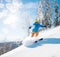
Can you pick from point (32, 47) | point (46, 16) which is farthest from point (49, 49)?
point (46, 16)

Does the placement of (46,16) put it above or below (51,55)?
below

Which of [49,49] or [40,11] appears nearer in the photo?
[49,49]

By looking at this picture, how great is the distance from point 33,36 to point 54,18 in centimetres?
3552

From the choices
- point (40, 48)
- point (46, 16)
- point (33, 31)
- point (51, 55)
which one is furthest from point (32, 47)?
point (46, 16)

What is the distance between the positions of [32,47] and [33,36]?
3530 mm

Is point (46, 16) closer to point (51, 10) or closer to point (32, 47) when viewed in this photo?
point (51, 10)

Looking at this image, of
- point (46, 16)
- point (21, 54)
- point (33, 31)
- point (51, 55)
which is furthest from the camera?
point (46, 16)

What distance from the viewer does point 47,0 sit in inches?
1970

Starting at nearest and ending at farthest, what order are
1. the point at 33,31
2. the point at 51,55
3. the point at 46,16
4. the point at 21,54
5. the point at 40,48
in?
the point at 51,55 → the point at 21,54 → the point at 40,48 → the point at 33,31 → the point at 46,16

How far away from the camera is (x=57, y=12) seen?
4916cm

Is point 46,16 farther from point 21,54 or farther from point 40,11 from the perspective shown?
point 21,54

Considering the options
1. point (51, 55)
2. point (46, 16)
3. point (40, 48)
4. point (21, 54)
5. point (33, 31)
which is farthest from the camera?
point (46, 16)

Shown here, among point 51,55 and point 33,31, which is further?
point 33,31

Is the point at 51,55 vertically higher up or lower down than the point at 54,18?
higher up
